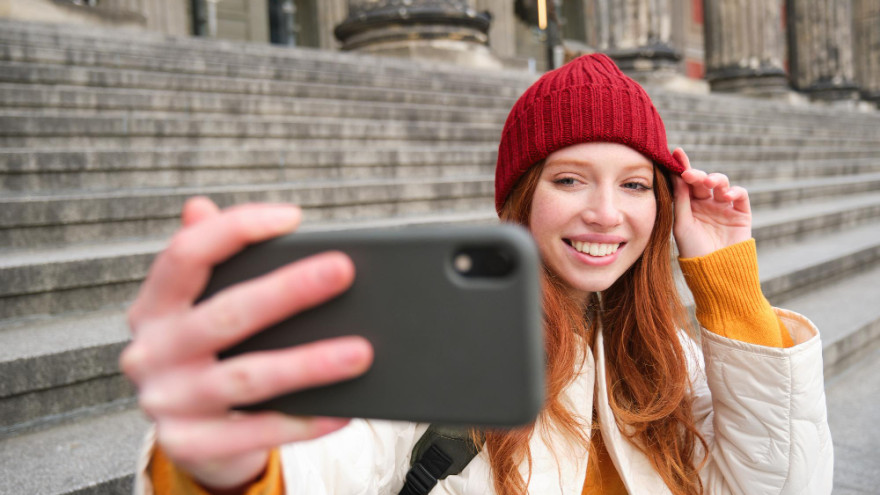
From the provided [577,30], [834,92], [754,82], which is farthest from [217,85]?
[577,30]

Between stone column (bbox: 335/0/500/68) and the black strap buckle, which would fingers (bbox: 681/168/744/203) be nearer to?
the black strap buckle

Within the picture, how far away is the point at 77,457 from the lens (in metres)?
1.79

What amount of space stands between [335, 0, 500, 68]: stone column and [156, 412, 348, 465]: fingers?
7.47 m

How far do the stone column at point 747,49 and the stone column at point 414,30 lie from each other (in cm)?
762

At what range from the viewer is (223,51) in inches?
216

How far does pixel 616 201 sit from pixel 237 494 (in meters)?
0.90

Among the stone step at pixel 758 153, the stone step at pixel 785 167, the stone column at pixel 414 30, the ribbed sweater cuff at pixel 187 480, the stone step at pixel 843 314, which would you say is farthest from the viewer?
the stone column at pixel 414 30

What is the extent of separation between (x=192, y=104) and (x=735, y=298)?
3.56 meters

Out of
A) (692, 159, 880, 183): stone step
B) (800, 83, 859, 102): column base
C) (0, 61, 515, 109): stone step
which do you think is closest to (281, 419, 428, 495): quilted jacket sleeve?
(0, 61, 515, 109): stone step

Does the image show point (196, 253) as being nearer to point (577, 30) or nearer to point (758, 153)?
point (758, 153)

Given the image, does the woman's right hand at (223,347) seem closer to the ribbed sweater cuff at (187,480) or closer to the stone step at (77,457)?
the ribbed sweater cuff at (187,480)

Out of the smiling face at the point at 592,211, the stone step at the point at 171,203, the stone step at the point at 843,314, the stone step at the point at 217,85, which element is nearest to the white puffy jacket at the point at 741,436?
the smiling face at the point at 592,211

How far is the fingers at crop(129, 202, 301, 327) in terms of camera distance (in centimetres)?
48

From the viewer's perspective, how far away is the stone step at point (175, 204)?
270 centimetres
